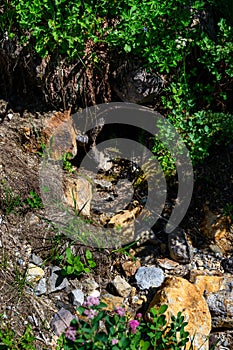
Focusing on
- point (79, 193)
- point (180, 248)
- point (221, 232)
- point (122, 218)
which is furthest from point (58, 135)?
point (221, 232)

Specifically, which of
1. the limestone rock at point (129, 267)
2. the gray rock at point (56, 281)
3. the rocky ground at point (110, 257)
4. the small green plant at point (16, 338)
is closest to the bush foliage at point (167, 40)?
the rocky ground at point (110, 257)

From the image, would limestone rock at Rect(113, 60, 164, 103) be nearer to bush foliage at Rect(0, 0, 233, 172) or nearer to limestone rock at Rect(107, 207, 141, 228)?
bush foliage at Rect(0, 0, 233, 172)

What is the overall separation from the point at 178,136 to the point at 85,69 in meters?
0.89

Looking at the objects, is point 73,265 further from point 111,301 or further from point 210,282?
point 210,282

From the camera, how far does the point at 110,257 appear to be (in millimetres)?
3777

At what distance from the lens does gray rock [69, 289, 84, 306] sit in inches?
133

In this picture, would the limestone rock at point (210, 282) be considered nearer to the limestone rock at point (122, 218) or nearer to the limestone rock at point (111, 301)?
the limestone rock at point (111, 301)

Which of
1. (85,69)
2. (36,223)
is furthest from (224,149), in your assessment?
(36,223)

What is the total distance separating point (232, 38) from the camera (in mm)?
4113

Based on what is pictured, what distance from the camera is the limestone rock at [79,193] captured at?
3969 millimetres

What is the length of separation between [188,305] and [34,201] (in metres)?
1.26

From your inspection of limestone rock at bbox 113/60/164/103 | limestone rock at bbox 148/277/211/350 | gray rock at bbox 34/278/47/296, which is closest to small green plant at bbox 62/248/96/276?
gray rock at bbox 34/278/47/296

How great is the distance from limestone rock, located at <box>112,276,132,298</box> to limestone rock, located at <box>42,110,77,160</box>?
1.12m

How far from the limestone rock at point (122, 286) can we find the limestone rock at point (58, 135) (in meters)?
1.12
